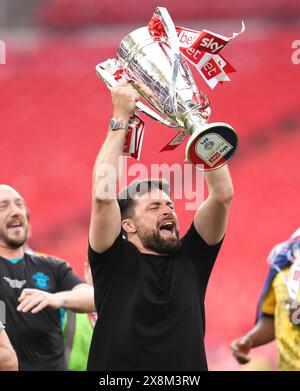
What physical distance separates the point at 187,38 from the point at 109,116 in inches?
328

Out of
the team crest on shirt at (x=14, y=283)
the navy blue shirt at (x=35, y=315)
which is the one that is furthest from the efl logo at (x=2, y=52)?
the team crest on shirt at (x=14, y=283)

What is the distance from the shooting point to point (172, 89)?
3.36 m

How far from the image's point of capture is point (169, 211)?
12.1 ft

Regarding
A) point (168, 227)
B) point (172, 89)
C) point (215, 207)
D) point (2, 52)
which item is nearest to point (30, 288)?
point (168, 227)

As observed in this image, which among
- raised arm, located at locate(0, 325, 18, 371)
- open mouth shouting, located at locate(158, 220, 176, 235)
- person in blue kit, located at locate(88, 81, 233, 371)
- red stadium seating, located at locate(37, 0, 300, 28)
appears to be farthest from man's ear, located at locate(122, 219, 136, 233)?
red stadium seating, located at locate(37, 0, 300, 28)

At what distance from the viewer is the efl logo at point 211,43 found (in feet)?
11.1

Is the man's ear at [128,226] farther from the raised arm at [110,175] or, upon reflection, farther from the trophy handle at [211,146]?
the trophy handle at [211,146]

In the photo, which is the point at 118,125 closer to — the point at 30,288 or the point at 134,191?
the point at 134,191

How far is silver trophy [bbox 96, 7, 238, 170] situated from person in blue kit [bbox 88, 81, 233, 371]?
91mm

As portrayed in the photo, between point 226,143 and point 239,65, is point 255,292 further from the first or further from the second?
point 226,143

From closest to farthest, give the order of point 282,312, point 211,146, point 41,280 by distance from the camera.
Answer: point 211,146 → point 41,280 → point 282,312

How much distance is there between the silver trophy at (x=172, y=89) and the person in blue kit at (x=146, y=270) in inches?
3.6

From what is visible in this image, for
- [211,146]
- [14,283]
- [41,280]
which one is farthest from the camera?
[41,280]
